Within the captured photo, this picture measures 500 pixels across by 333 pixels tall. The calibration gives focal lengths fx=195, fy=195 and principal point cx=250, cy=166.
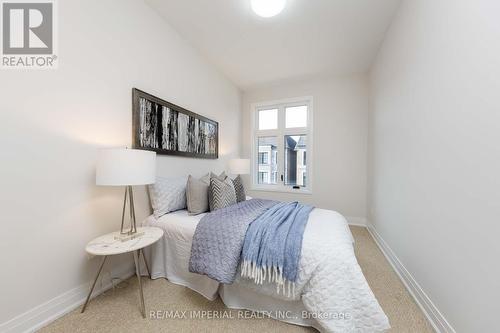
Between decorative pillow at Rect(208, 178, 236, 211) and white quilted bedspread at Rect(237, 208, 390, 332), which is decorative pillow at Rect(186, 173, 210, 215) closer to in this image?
decorative pillow at Rect(208, 178, 236, 211)

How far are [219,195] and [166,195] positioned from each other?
1.76 ft

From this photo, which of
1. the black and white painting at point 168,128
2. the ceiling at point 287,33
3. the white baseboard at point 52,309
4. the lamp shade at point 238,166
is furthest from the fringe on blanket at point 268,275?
the ceiling at point 287,33

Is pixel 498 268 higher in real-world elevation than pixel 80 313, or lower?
higher

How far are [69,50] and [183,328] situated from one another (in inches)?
84.7

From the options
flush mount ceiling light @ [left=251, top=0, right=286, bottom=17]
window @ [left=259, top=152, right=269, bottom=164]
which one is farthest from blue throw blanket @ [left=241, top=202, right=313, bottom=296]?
window @ [left=259, top=152, right=269, bottom=164]

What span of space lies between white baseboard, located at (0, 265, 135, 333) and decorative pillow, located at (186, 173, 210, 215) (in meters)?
0.88

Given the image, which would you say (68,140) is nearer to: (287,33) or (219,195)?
(219,195)

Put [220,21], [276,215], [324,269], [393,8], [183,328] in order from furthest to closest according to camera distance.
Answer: [220,21]
[393,8]
[276,215]
[183,328]
[324,269]

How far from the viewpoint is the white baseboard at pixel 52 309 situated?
3.92 ft

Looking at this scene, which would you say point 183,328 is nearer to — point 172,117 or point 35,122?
point 35,122

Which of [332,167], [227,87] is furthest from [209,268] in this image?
[227,87]

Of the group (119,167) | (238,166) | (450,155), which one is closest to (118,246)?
(119,167)

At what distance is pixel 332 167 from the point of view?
368 cm

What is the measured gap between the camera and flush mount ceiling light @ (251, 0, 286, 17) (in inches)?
73.9
